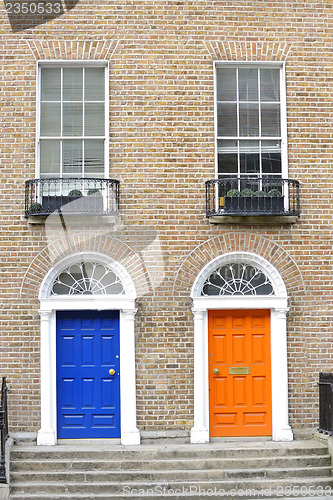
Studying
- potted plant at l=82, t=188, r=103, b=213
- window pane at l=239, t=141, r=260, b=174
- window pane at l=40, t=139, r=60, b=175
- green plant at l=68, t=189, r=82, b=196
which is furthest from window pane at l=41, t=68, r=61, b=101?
window pane at l=239, t=141, r=260, b=174

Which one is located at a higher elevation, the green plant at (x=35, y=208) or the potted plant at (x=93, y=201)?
the potted plant at (x=93, y=201)

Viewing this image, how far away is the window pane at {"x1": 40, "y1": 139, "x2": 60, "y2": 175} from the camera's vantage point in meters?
11.3

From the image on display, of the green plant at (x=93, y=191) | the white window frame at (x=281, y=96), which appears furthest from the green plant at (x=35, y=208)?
the white window frame at (x=281, y=96)

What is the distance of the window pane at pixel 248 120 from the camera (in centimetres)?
1154

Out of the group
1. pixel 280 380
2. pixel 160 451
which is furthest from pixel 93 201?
pixel 280 380

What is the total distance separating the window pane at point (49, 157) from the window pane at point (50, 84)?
732 millimetres

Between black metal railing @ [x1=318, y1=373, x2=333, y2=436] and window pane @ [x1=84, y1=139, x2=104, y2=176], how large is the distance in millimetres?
4880

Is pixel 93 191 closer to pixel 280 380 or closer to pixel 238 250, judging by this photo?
pixel 238 250

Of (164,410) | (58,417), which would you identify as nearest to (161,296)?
(164,410)

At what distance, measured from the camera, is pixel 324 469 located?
1022cm

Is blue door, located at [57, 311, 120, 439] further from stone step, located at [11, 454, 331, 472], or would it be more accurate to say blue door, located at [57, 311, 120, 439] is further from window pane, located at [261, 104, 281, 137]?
window pane, located at [261, 104, 281, 137]

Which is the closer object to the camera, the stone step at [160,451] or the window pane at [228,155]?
the stone step at [160,451]

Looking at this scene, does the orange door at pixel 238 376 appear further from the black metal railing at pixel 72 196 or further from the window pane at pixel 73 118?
the window pane at pixel 73 118

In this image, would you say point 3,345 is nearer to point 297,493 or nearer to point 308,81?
point 297,493
